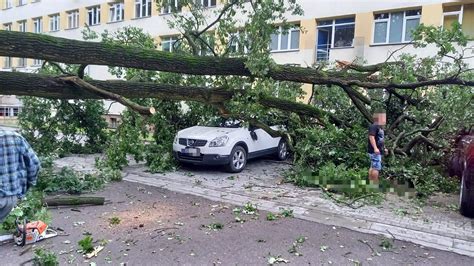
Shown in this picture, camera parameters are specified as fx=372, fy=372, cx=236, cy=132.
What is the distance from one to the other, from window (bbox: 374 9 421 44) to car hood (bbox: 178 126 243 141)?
11281 mm

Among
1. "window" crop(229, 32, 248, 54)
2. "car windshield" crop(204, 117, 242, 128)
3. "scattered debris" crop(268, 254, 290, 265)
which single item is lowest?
"scattered debris" crop(268, 254, 290, 265)

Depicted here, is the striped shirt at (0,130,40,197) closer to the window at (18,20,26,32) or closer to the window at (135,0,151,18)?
the window at (135,0,151,18)

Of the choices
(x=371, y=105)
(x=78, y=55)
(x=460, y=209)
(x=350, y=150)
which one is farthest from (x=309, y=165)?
(x=78, y=55)

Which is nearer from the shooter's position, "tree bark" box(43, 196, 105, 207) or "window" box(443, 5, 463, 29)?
"tree bark" box(43, 196, 105, 207)

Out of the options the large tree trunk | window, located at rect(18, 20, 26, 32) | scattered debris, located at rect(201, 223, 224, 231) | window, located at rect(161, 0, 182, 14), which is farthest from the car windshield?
window, located at rect(18, 20, 26, 32)

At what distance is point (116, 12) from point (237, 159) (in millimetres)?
21830

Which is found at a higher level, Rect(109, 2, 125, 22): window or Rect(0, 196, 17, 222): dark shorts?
Rect(109, 2, 125, 22): window

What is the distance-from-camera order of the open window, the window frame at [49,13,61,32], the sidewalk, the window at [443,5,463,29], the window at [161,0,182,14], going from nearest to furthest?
the sidewalk, the window at [161,0,182,14], the open window, the window at [443,5,463,29], the window frame at [49,13,61,32]

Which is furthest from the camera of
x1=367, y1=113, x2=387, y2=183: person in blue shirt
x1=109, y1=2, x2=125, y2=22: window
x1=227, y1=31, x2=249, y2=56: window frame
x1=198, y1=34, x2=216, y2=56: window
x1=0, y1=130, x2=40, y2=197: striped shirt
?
x1=109, y1=2, x2=125, y2=22: window

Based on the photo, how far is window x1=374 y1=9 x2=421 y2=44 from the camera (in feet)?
55.1

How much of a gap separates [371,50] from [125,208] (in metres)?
15.0

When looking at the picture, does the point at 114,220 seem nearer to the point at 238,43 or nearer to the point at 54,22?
the point at 238,43

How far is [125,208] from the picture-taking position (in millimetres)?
6234

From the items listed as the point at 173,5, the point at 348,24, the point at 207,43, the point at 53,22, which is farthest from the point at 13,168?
the point at 53,22
